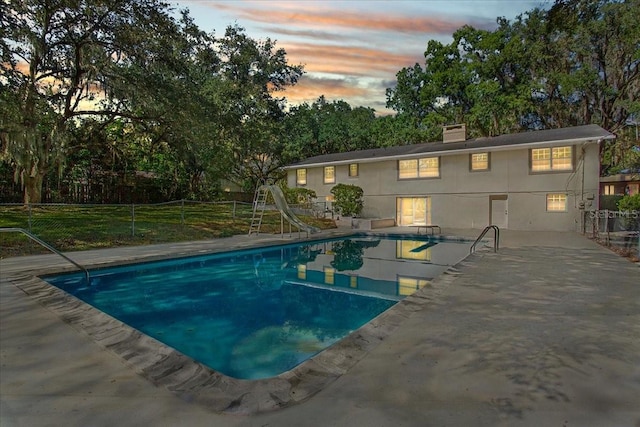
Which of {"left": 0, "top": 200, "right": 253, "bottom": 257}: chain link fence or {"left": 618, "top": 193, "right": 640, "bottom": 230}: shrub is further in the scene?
{"left": 618, "top": 193, "right": 640, "bottom": 230}: shrub

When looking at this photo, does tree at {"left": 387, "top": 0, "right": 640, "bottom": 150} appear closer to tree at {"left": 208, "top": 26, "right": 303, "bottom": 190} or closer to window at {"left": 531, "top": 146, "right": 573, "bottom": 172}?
window at {"left": 531, "top": 146, "right": 573, "bottom": 172}

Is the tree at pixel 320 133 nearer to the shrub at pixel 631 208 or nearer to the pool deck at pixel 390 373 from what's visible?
the shrub at pixel 631 208

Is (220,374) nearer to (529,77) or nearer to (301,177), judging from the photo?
(301,177)

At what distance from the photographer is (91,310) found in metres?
4.45

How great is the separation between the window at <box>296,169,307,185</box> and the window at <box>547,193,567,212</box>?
13310mm

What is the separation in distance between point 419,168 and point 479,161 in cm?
295

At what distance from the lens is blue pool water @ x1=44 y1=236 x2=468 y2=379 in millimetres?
4262

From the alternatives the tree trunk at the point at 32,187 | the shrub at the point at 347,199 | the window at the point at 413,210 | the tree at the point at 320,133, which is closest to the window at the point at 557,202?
the window at the point at 413,210

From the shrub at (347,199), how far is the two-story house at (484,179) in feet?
4.30

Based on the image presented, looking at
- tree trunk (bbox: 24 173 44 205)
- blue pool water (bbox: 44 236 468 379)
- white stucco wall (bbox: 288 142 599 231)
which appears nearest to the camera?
blue pool water (bbox: 44 236 468 379)

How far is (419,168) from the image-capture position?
18781mm


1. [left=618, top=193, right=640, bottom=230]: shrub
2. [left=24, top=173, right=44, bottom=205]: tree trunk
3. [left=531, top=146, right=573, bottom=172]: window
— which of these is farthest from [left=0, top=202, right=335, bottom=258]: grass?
[left=618, top=193, right=640, bottom=230]: shrub

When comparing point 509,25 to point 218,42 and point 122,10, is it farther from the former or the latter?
point 122,10

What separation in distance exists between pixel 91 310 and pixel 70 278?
10.5 feet
